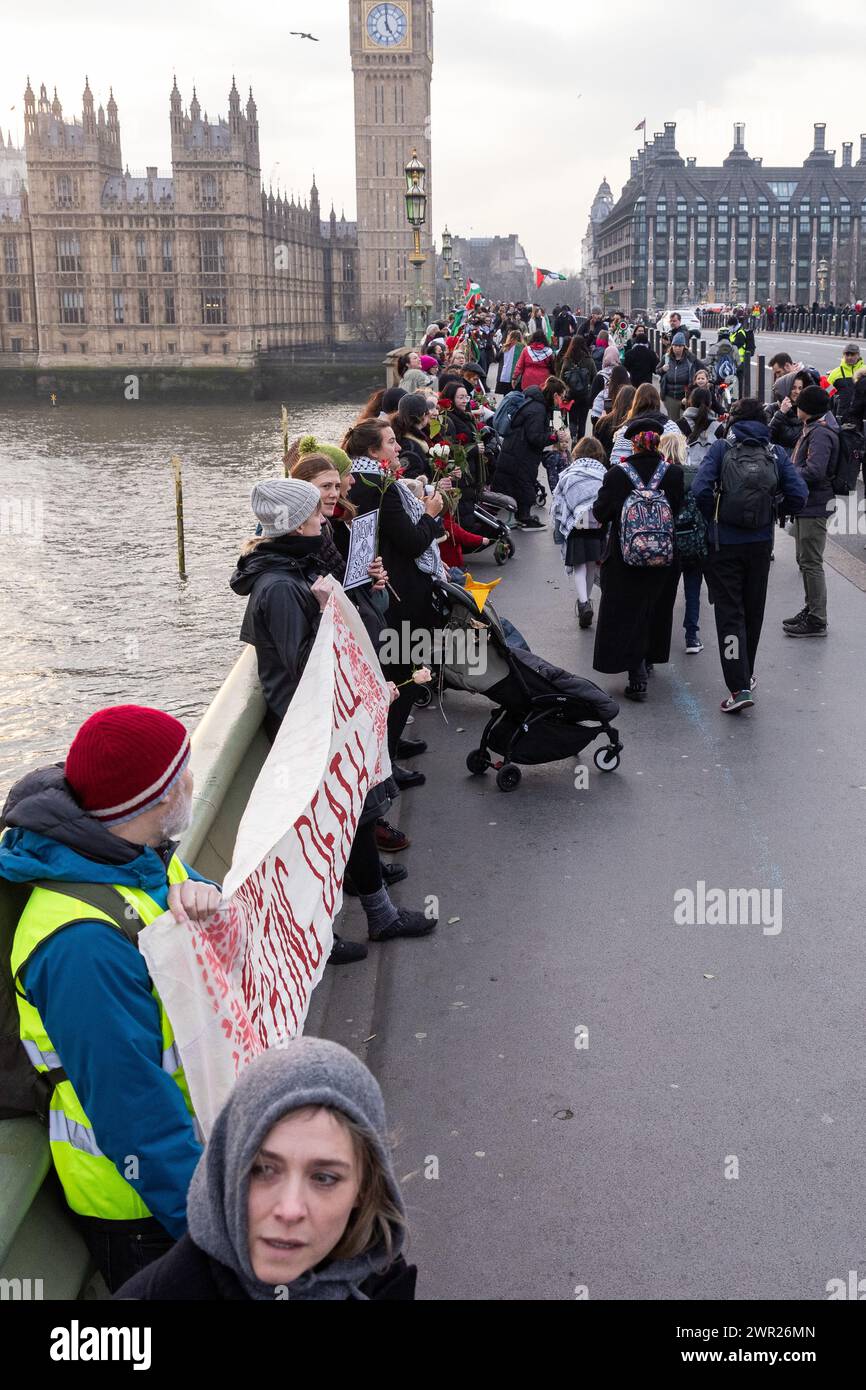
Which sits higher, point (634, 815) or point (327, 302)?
point (327, 302)

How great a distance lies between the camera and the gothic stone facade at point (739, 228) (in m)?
153

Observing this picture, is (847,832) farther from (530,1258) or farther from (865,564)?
(865,564)

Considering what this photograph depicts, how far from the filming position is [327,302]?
129 metres

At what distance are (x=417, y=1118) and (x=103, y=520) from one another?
140ft

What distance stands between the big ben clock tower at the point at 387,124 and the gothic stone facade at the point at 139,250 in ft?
50.9

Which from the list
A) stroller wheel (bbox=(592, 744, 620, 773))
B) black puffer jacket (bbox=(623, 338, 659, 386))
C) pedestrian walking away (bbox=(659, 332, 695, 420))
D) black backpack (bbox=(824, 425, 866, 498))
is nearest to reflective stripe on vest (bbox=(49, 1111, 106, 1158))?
stroller wheel (bbox=(592, 744, 620, 773))

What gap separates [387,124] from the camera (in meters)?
123

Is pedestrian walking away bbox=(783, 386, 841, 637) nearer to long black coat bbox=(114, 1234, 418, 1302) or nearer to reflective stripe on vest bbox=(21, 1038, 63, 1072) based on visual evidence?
reflective stripe on vest bbox=(21, 1038, 63, 1072)

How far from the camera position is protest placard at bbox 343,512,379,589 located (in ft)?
20.3

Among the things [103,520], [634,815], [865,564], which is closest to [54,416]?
[103,520]

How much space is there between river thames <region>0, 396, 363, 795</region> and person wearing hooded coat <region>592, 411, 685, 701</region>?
42.3ft

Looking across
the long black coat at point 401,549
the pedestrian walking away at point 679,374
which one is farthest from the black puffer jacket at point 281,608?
the pedestrian walking away at point 679,374

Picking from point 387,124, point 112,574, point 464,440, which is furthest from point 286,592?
point 387,124
